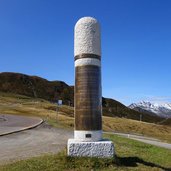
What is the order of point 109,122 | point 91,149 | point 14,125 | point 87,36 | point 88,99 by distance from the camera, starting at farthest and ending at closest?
point 109,122, point 14,125, point 87,36, point 88,99, point 91,149

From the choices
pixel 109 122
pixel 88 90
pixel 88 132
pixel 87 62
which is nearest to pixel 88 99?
pixel 88 90

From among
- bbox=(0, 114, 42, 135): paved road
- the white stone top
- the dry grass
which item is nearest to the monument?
the white stone top

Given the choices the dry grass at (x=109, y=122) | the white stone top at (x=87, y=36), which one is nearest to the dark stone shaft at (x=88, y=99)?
the white stone top at (x=87, y=36)

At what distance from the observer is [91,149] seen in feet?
45.3

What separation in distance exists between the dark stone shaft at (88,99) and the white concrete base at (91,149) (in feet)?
2.67

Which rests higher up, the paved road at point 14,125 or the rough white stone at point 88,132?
the rough white stone at point 88,132

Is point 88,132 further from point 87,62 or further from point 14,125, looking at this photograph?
point 14,125

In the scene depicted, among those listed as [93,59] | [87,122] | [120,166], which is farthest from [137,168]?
[93,59]

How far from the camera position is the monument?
14.2 meters

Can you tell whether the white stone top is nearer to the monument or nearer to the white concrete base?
the monument

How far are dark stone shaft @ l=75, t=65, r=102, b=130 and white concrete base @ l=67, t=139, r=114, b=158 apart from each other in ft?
2.67

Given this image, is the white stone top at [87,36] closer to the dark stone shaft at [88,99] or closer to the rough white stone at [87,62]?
the rough white stone at [87,62]

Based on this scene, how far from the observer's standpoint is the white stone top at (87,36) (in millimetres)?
14656

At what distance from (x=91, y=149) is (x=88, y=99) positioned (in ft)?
6.44
